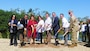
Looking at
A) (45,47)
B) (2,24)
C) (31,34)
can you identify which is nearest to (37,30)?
(31,34)

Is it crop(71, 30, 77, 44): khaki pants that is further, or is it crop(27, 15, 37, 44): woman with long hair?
crop(27, 15, 37, 44): woman with long hair

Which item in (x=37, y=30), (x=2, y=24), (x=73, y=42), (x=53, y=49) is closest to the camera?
(x=53, y=49)

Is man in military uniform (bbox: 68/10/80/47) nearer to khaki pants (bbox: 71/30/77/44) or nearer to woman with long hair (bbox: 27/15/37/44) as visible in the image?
khaki pants (bbox: 71/30/77/44)

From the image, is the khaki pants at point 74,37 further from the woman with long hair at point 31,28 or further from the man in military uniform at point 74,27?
Result: the woman with long hair at point 31,28

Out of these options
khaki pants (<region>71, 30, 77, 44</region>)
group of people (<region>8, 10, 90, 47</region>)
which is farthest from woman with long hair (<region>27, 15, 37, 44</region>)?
khaki pants (<region>71, 30, 77, 44</region>)

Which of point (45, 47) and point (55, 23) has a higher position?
point (55, 23)

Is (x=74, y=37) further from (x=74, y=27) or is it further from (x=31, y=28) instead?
(x=31, y=28)

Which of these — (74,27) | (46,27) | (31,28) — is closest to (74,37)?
(74,27)

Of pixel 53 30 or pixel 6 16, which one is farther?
pixel 6 16

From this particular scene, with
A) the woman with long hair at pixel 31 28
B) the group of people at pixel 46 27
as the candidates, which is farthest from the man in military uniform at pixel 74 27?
the woman with long hair at pixel 31 28

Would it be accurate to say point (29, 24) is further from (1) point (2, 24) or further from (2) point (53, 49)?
(1) point (2, 24)

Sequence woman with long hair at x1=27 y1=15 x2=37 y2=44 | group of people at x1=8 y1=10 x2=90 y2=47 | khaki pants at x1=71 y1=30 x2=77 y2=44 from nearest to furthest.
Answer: khaki pants at x1=71 y1=30 x2=77 y2=44 → group of people at x1=8 y1=10 x2=90 y2=47 → woman with long hair at x1=27 y1=15 x2=37 y2=44

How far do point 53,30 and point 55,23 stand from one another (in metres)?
0.53

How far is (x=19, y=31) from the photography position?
18078 millimetres
